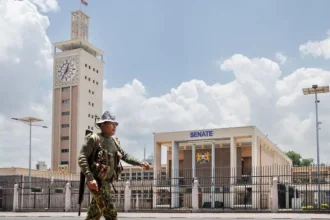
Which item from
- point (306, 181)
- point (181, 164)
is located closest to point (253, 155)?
point (181, 164)

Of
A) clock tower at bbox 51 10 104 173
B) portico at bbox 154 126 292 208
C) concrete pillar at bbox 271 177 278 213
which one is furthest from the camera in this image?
clock tower at bbox 51 10 104 173

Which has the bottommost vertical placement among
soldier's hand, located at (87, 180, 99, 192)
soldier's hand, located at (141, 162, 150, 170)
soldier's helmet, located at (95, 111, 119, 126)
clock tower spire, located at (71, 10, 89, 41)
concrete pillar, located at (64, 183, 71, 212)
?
concrete pillar, located at (64, 183, 71, 212)

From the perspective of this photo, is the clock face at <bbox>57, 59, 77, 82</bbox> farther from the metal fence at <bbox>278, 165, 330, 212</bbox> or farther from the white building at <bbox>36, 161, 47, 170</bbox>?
the metal fence at <bbox>278, 165, 330, 212</bbox>

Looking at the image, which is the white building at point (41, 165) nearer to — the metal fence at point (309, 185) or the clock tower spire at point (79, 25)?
the clock tower spire at point (79, 25)

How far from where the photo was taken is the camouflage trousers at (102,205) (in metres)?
5.62

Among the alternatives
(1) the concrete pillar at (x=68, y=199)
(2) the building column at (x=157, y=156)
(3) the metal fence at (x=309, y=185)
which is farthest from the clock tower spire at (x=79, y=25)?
(1) the concrete pillar at (x=68, y=199)

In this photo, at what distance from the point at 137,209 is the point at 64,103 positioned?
242ft

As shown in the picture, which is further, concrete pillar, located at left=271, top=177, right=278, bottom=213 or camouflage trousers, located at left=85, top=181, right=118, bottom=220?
concrete pillar, located at left=271, top=177, right=278, bottom=213

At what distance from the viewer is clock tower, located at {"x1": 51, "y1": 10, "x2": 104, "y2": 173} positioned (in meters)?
96.2

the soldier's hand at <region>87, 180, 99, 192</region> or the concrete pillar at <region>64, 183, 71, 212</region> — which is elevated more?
the soldier's hand at <region>87, 180, 99, 192</region>

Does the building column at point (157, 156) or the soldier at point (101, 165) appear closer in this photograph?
the soldier at point (101, 165)

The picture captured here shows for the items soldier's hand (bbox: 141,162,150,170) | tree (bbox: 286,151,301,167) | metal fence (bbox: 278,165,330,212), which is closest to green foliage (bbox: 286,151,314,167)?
tree (bbox: 286,151,301,167)

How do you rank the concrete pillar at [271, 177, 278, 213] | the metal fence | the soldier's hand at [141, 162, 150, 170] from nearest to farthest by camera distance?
the soldier's hand at [141, 162, 150, 170], the concrete pillar at [271, 177, 278, 213], the metal fence

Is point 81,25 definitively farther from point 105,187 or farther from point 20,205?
point 105,187
